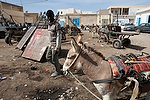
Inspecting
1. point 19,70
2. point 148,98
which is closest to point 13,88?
point 19,70

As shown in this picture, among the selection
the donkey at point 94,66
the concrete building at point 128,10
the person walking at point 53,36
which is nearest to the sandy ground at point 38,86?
the person walking at point 53,36

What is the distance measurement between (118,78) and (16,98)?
8.41ft

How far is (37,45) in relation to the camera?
5.49 metres

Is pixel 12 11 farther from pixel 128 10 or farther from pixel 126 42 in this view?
pixel 128 10

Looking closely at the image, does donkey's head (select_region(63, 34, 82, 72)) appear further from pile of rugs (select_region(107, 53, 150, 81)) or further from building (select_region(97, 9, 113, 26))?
building (select_region(97, 9, 113, 26))

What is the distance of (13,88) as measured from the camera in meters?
3.08

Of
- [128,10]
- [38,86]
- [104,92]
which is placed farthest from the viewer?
[128,10]

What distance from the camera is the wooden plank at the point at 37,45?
17.0ft

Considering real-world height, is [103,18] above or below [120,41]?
above

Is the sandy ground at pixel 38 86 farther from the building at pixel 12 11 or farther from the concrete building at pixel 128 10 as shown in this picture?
the concrete building at pixel 128 10

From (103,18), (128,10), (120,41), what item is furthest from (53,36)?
(128,10)

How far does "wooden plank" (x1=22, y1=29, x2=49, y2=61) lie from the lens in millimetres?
5195

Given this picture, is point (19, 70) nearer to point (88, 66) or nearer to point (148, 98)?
point (88, 66)

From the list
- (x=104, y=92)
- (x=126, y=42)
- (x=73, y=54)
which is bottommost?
(x=104, y=92)
